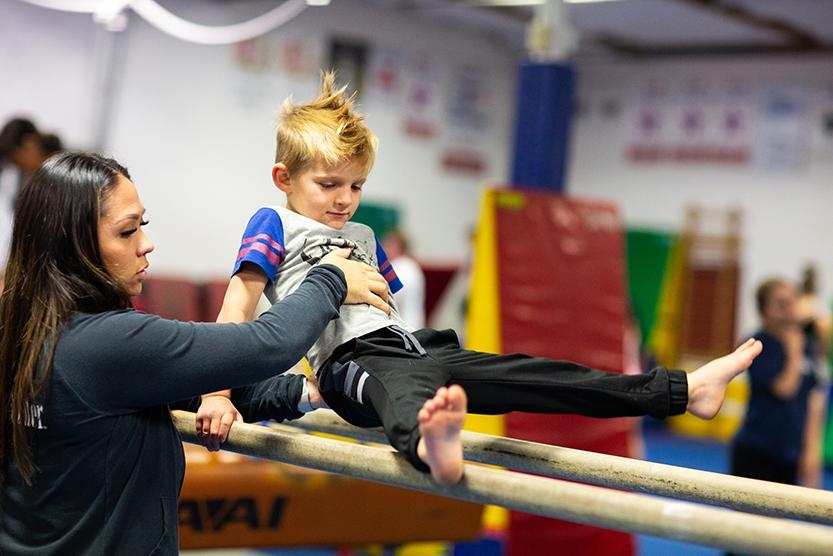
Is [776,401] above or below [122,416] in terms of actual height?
below

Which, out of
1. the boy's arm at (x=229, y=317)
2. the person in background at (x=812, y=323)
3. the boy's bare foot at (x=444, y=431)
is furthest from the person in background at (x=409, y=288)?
the boy's bare foot at (x=444, y=431)

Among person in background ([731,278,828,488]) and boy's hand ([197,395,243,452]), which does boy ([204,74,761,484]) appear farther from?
person in background ([731,278,828,488])

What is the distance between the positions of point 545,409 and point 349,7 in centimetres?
867

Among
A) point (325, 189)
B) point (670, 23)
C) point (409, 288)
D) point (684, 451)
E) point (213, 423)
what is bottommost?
point (684, 451)

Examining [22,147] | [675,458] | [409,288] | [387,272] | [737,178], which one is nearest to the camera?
[387,272]

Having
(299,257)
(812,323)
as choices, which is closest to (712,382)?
(299,257)

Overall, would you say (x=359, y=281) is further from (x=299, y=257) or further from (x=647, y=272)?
(x=647, y=272)

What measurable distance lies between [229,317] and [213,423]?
20 cm

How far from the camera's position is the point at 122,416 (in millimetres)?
1613

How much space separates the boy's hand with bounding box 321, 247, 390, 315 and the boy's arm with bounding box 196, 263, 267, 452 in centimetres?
15

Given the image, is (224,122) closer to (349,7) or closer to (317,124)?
(349,7)

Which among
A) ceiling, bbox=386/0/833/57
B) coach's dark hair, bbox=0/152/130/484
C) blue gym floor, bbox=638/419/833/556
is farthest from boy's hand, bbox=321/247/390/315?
ceiling, bbox=386/0/833/57

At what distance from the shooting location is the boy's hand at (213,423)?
1899 mm

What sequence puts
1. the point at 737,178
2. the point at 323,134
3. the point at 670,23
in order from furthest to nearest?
the point at 737,178
the point at 670,23
the point at 323,134
